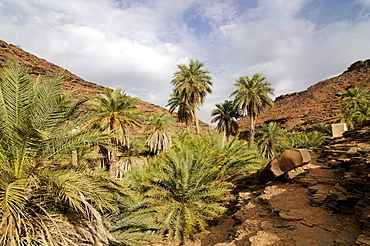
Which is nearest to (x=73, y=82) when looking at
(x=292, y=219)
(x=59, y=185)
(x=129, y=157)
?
(x=129, y=157)

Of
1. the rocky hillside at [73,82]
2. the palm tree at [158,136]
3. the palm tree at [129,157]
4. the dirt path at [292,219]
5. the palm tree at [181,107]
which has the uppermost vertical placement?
the rocky hillside at [73,82]

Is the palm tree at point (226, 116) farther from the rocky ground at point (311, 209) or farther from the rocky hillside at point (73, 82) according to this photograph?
the rocky ground at point (311, 209)

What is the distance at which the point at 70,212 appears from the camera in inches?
234

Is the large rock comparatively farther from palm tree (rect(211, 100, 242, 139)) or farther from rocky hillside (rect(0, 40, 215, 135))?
rocky hillside (rect(0, 40, 215, 135))

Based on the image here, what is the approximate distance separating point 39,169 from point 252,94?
80.3ft

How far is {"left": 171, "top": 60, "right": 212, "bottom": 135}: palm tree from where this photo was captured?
2450cm

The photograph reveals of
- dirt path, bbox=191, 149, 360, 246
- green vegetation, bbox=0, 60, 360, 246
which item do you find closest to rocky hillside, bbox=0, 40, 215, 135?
green vegetation, bbox=0, 60, 360, 246

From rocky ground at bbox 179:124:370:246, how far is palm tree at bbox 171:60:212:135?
15.9m

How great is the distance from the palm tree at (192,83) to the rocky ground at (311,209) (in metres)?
15.9

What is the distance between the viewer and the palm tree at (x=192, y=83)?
24500mm

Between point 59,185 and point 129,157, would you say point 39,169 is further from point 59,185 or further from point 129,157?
point 129,157

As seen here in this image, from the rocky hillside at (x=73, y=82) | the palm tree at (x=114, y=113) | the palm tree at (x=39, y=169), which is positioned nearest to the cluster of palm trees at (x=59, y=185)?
the palm tree at (x=39, y=169)

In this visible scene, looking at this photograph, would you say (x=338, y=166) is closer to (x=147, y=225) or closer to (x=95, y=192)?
(x=147, y=225)

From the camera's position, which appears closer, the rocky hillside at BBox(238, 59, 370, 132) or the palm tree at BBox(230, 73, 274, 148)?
the palm tree at BBox(230, 73, 274, 148)
